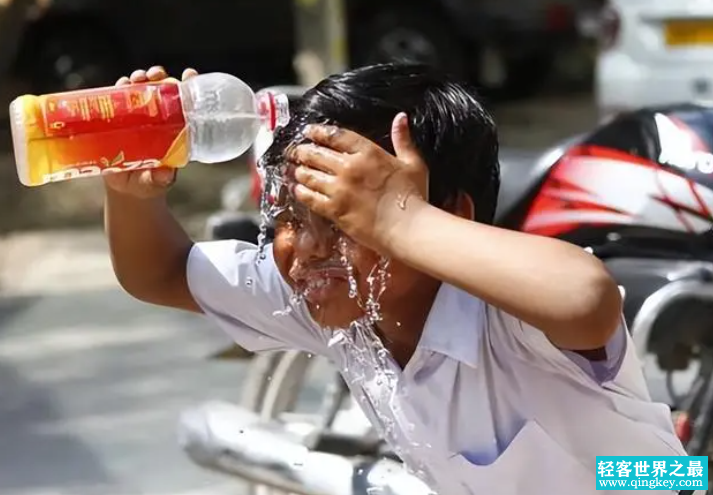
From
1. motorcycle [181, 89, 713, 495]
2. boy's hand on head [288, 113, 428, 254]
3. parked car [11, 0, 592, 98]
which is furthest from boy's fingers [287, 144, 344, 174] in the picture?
parked car [11, 0, 592, 98]

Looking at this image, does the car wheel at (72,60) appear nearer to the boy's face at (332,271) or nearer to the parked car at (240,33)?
the parked car at (240,33)

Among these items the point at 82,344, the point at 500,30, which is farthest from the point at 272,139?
the point at 500,30

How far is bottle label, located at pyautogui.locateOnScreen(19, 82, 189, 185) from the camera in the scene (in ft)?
6.08

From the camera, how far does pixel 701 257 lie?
2781 millimetres

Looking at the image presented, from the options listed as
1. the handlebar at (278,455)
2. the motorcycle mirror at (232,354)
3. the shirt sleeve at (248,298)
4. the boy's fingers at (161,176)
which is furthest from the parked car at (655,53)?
the boy's fingers at (161,176)

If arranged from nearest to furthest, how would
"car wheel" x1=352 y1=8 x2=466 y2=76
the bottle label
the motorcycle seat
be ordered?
the bottle label < the motorcycle seat < "car wheel" x1=352 y1=8 x2=466 y2=76

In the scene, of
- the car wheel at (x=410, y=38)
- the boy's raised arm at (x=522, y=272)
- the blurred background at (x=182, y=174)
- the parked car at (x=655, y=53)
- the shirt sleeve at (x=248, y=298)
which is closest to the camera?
the boy's raised arm at (x=522, y=272)

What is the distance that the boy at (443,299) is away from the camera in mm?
1650

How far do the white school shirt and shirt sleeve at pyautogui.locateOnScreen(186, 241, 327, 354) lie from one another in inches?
7.3

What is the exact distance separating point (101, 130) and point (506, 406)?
2.20 ft

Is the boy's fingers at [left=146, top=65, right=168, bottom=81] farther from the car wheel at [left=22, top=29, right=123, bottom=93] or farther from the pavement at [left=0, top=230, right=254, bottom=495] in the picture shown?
the car wheel at [left=22, top=29, right=123, bottom=93]

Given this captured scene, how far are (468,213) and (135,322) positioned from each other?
4021 mm

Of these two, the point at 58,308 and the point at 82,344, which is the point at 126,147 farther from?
the point at 58,308

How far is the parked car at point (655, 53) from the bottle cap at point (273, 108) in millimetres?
4165
